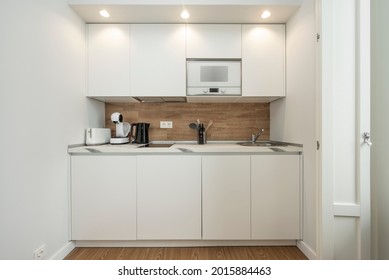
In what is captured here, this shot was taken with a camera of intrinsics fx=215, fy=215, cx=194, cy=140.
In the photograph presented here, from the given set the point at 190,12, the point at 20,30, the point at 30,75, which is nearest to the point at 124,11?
the point at 190,12

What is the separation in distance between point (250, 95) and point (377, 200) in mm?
1276

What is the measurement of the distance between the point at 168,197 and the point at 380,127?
1.65 metres

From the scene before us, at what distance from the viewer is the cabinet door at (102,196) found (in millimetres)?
1838

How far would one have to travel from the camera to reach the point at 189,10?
6.19 ft

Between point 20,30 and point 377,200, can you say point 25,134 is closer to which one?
point 20,30

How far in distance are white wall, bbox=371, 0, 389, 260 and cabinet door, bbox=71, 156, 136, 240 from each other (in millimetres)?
1815

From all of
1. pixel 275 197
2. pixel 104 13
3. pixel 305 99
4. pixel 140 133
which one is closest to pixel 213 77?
pixel 305 99

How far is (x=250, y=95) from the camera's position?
2105mm

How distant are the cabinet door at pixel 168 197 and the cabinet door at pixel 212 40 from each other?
105 centimetres

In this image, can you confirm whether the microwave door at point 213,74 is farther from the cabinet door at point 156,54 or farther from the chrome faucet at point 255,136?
the chrome faucet at point 255,136

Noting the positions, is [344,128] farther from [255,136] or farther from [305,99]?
[255,136]

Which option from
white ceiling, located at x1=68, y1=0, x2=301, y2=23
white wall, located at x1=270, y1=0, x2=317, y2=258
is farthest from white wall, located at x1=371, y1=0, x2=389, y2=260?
white ceiling, located at x1=68, y1=0, x2=301, y2=23

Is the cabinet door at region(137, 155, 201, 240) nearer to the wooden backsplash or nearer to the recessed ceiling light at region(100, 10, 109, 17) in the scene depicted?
the wooden backsplash

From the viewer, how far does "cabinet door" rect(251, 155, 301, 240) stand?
6.07ft
